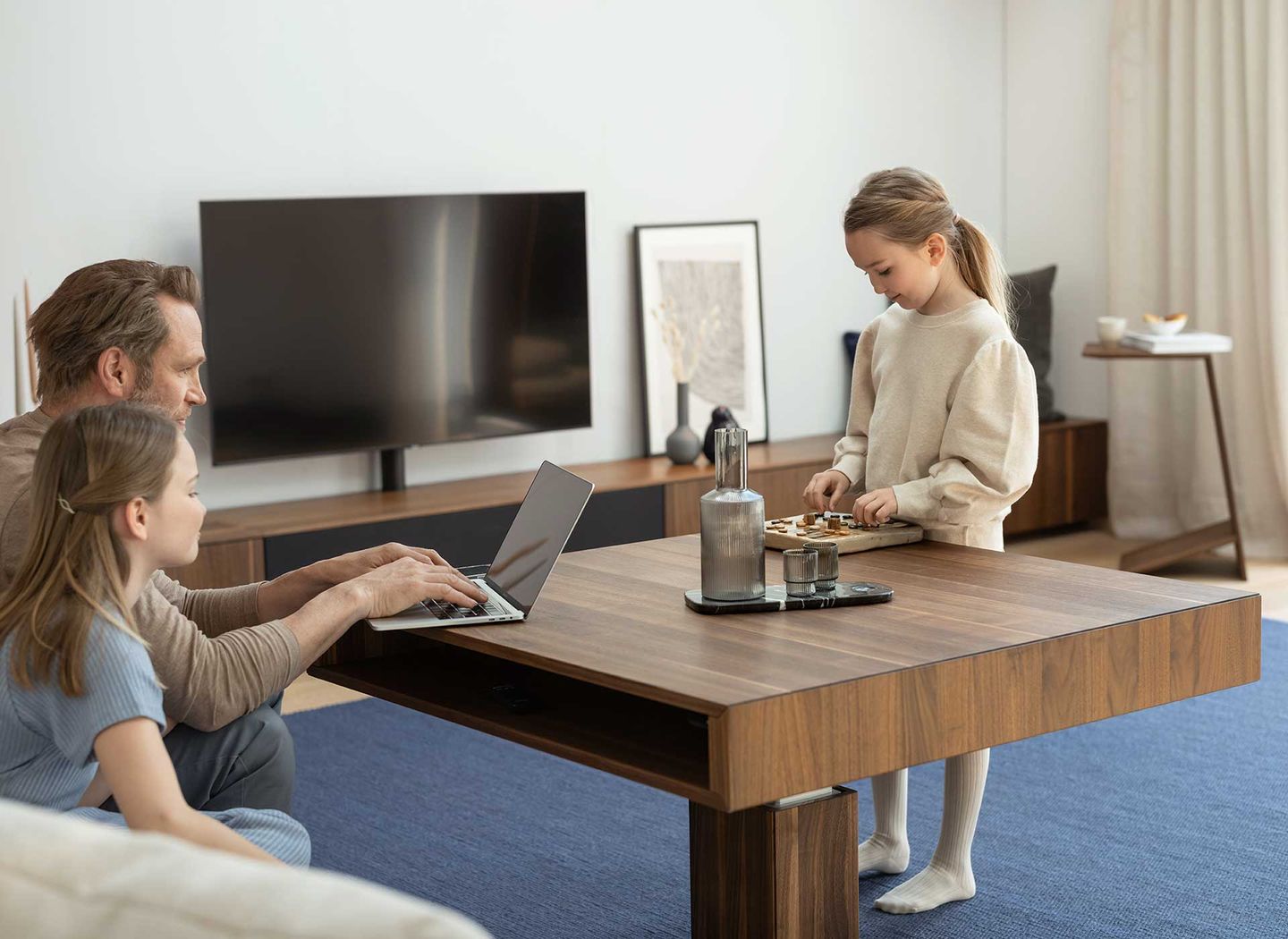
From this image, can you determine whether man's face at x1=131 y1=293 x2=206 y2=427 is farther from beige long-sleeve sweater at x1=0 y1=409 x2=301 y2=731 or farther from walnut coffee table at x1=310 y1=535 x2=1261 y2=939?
walnut coffee table at x1=310 y1=535 x2=1261 y2=939

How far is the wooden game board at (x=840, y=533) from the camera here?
2.41 m

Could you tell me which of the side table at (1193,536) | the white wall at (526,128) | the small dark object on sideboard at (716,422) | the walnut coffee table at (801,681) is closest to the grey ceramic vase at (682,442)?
the small dark object on sideboard at (716,422)

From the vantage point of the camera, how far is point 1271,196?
17.2 feet

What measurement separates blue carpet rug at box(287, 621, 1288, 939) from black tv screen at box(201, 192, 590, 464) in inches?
39.2

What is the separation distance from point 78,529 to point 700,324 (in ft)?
12.6

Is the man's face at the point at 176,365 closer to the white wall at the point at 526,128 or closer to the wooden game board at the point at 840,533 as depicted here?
the wooden game board at the point at 840,533

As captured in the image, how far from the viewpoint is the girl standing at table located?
2.46m

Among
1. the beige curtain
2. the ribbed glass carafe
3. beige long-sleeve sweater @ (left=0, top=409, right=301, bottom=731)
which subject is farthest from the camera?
the beige curtain

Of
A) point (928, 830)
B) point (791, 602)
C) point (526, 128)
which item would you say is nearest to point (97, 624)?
A: point (791, 602)

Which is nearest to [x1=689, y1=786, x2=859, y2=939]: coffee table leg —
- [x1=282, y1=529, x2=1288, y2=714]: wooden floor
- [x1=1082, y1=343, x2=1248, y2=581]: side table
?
[x1=282, y1=529, x2=1288, y2=714]: wooden floor

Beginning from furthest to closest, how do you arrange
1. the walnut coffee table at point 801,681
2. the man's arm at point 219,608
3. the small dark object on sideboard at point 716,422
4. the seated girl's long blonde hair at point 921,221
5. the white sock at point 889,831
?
the small dark object on sideboard at point 716,422, the white sock at point 889,831, the seated girl's long blonde hair at point 921,221, the man's arm at point 219,608, the walnut coffee table at point 801,681

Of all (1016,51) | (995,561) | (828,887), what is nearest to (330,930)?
(828,887)

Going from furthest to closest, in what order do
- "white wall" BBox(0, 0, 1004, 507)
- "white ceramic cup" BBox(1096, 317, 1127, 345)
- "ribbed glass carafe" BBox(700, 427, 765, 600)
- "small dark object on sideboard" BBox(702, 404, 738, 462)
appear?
"white ceramic cup" BBox(1096, 317, 1127, 345)
"small dark object on sideboard" BBox(702, 404, 738, 462)
"white wall" BBox(0, 0, 1004, 507)
"ribbed glass carafe" BBox(700, 427, 765, 600)

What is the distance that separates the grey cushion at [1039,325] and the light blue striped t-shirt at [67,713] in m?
4.80
